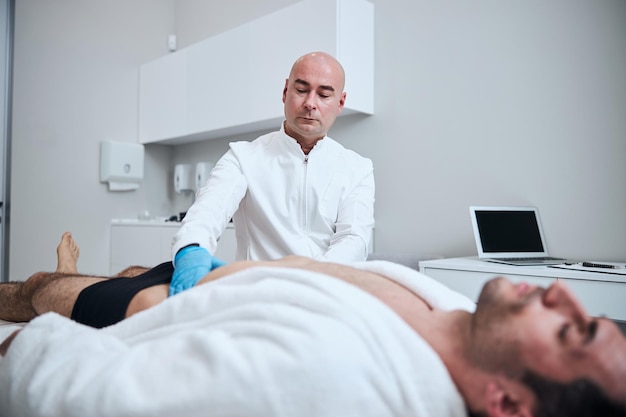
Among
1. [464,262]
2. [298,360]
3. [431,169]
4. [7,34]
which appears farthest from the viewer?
[7,34]

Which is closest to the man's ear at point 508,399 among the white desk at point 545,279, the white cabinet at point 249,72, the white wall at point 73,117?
the white desk at point 545,279

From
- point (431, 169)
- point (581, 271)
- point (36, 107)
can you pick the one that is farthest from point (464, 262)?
point (36, 107)

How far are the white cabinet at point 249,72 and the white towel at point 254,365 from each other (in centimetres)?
211

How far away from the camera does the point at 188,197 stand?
4.25 metres

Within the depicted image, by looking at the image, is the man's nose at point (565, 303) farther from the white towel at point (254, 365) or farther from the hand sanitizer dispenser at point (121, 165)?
the hand sanitizer dispenser at point (121, 165)

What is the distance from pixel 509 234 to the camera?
2223 millimetres

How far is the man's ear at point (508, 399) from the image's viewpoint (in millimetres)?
698

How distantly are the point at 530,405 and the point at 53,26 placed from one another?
13.2 feet

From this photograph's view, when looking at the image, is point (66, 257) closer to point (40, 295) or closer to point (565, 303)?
point (40, 295)

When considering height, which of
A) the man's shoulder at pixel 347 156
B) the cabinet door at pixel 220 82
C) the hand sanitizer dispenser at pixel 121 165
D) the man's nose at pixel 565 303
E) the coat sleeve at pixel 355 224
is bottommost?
the man's nose at pixel 565 303

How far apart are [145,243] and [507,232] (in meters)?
2.48

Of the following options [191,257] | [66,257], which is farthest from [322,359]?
[66,257]

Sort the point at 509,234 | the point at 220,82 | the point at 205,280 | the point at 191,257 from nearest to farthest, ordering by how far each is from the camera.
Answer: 1. the point at 205,280
2. the point at 191,257
3. the point at 509,234
4. the point at 220,82

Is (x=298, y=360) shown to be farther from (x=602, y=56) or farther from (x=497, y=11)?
(x=497, y=11)
